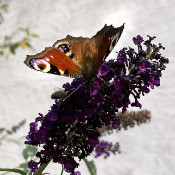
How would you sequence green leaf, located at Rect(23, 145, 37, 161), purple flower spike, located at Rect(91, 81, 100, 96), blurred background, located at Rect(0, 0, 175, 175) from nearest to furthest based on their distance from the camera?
1. purple flower spike, located at Rect(91, 81, 100, 96)
2. green leaf, located at Rect(23, 145, 37, 161)
3. blurred background, located at Rect(0, 0, 175, 175)

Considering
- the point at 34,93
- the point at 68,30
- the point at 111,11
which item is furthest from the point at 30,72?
the point at 111,11

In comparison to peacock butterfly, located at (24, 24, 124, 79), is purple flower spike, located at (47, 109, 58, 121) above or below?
below

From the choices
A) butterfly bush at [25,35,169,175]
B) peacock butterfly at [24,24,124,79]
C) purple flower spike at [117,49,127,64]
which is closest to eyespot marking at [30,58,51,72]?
peacock butterfly at [24,24,124,79]

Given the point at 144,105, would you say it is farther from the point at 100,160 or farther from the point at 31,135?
the point at 31,135

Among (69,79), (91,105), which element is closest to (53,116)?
(91,105)

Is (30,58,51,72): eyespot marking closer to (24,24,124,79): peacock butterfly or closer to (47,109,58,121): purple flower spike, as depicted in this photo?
(24,24,124,79): peacock butterfly

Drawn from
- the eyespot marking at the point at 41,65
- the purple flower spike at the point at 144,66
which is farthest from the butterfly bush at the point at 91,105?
the eyespot marking at the point at 41,65
